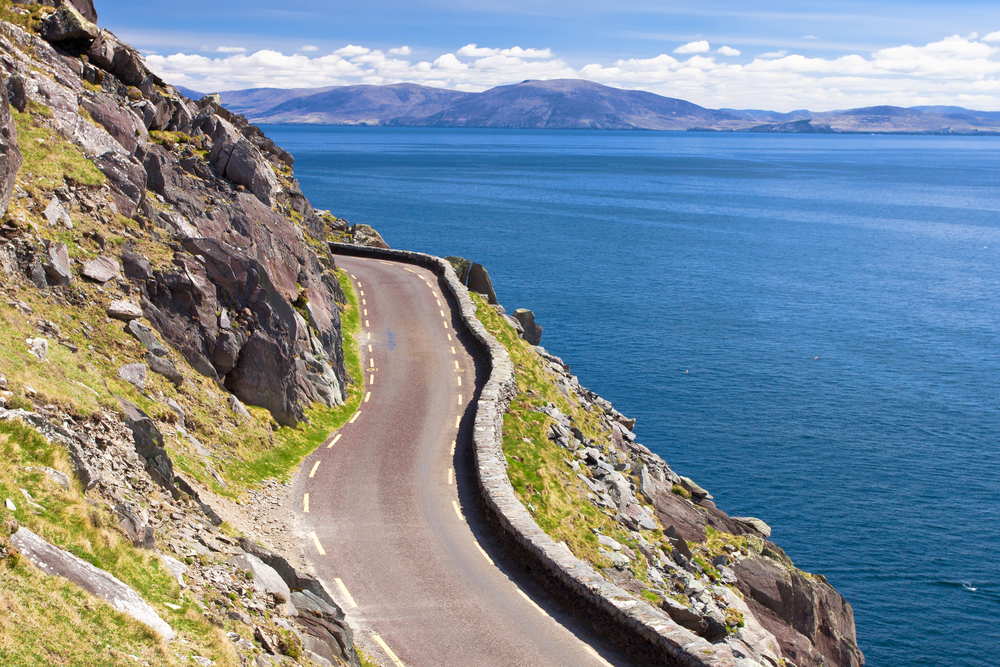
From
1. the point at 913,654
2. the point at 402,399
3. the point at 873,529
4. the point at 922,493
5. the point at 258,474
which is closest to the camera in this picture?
the point at 258,474

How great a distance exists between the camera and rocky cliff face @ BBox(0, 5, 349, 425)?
26.2 metres

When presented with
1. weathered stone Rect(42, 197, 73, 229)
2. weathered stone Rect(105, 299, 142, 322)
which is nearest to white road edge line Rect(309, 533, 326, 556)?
weathered stone Rect(105, 299, 142, 322)

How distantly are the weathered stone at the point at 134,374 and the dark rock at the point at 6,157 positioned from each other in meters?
5.81

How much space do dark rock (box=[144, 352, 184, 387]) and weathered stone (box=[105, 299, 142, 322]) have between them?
1.39m

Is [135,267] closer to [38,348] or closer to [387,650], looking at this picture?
[38,348]

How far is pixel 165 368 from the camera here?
2408cm

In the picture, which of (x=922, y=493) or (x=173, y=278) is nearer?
(x=173, y=278)

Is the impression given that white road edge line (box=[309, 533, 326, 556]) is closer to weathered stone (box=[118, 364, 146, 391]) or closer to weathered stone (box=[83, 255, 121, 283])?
weathered stone (box=[118, 364, 146, 391])

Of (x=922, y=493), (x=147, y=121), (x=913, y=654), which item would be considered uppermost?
(x=147, y=121)

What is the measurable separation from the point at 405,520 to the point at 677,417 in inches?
1726

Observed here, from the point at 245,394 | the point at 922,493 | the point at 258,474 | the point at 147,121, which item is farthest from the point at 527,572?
the point at 922,493

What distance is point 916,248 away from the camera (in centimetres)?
13800

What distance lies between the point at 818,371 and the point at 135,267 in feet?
212

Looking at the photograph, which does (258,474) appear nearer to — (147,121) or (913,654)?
(147,121)
